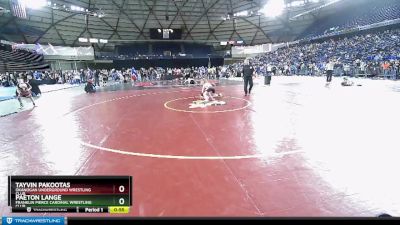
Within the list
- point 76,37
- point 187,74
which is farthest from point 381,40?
point 76,37

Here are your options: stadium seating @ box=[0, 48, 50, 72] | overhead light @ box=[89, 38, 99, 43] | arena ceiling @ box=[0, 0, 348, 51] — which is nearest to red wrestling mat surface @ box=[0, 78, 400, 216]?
stadium seating @ box=[0, 48, 50, 72]

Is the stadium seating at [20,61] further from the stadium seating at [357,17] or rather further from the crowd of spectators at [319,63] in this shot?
the stadium seating at [357,17]

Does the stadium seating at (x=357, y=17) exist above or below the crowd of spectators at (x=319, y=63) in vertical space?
above

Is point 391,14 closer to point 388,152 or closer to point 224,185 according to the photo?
point 388,152

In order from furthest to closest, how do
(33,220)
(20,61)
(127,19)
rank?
(127,19), (20,61), (33,220)

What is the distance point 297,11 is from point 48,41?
37.1m

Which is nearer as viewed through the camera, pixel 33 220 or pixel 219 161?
pixel 33 220

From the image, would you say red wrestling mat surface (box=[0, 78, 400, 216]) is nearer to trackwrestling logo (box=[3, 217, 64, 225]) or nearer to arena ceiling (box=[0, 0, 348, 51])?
trackwrestling logo (box=[3, 217, 64, 225])
